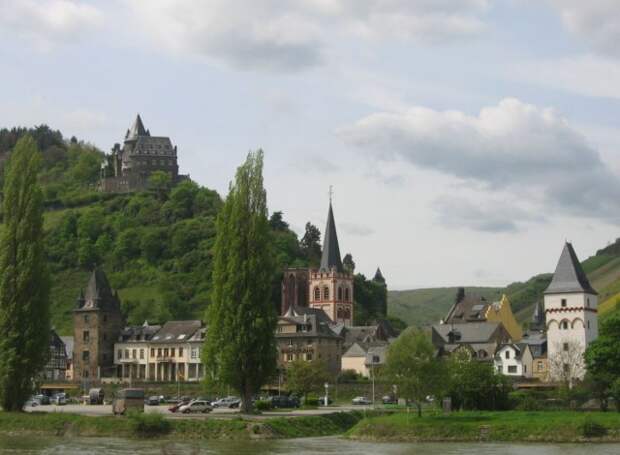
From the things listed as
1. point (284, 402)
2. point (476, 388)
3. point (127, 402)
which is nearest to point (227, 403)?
point (284, 402)

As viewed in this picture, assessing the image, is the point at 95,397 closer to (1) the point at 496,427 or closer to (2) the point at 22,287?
(2) the point at 22,287

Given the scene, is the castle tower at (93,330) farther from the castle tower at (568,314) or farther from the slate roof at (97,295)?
the castle tower at (568,314)

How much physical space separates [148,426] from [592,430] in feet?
87.3

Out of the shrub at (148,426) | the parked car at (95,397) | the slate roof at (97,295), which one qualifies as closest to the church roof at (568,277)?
the parked car at (95,397)

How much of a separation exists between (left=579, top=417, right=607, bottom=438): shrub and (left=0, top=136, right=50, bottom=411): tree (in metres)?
35.0

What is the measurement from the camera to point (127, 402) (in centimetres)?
7881

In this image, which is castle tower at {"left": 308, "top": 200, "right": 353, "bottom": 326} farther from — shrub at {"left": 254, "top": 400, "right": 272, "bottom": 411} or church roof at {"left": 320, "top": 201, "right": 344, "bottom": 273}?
shrub at {"left": 254, "top": 400, "right": 272, "bottom": 411}

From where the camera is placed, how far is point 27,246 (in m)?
75.7

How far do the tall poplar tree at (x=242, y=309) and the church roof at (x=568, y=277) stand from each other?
41065 millimetres

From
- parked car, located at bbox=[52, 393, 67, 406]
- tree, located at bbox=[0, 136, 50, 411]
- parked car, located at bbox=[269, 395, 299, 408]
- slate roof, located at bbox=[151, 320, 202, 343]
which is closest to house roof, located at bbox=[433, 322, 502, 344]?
slate roof, located at bbox=[151, 320, 202, 343]

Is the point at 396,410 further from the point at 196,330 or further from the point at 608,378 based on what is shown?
the point at 196,330

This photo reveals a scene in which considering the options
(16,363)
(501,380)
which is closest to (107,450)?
(16,363)

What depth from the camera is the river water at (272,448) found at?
5884cm

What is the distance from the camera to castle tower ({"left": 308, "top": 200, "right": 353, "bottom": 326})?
168750 millimetres
